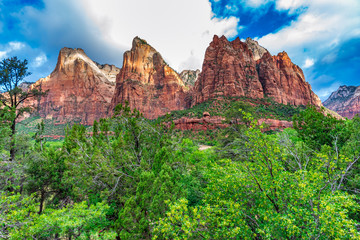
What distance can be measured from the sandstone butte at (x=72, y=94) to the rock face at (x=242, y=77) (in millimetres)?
94977

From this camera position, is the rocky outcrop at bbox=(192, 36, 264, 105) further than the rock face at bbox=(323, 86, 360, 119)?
No

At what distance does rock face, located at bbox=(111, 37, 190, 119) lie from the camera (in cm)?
12100

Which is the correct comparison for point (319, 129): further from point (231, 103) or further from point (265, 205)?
point (231, 103)

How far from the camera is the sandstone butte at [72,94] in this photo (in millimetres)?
137375

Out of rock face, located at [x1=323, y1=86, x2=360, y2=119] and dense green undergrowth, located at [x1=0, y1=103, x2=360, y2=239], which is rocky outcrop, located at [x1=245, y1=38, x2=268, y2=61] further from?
dense green undergrowth, located at [x1=0, y1=103, x2=360, y2=239]

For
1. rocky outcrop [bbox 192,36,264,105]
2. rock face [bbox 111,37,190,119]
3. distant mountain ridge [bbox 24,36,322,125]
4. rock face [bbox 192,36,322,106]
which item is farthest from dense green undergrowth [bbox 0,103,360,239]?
rock face [bbox 111,37,190,119]

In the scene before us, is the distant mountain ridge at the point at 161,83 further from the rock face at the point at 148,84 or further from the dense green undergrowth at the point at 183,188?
the dense green undergrowth at the point at 183,188

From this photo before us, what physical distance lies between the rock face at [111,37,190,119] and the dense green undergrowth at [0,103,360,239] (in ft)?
347

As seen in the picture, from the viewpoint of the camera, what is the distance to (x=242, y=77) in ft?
269

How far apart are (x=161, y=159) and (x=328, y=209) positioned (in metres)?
8.11

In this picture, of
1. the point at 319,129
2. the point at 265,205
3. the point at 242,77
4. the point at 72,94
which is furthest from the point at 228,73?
the point at 72,94

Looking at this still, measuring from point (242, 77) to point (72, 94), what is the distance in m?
139

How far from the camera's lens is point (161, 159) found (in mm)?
10398

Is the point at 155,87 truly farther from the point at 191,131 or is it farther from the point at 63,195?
the point at 63,195
